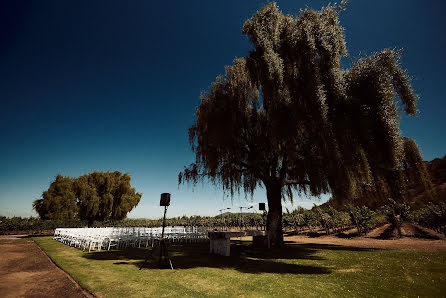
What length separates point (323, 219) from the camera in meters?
25.3

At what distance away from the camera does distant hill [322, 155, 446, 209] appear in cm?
868

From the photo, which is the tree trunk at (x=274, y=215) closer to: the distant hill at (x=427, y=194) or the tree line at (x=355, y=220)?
the distant hill at (x=427, y=194)

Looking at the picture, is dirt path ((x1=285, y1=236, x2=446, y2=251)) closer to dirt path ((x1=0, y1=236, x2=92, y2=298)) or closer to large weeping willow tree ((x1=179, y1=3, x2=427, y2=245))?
large weeping willow tree ((x1=179, y1=3, x2=427, y2=245))

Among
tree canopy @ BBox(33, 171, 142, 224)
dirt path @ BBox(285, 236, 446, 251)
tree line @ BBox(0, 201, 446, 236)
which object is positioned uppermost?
tree canopy @ BBox(33, 171, 142, 224)

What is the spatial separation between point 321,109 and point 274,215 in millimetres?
6694

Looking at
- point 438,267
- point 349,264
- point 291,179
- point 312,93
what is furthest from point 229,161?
point 438,267

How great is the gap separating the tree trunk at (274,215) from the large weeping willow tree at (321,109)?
1.79 metres

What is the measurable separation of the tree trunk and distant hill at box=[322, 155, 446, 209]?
267 centimetres

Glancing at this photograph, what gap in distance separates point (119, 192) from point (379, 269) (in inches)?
977

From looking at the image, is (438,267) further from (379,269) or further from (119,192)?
(119,192)

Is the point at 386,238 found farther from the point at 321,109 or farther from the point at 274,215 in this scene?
the point at 321,109

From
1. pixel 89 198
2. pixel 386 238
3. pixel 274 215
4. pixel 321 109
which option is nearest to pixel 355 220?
pixel 386 238

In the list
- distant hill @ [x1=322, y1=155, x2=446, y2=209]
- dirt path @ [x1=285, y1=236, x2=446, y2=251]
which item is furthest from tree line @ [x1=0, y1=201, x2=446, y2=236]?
dirt path @ [x1=285, y1=236, x2=446, y2=251]

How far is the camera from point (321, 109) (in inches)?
274
